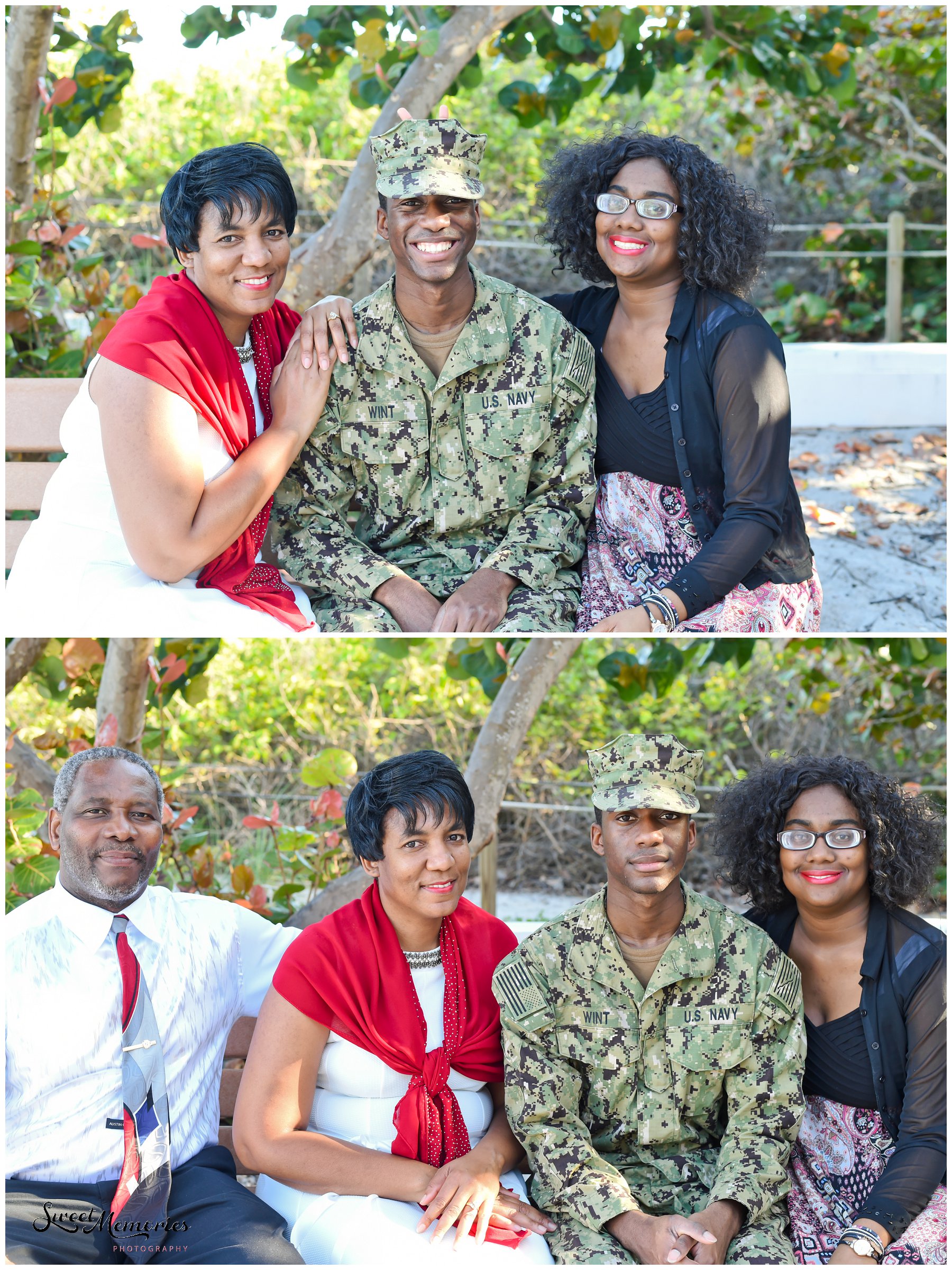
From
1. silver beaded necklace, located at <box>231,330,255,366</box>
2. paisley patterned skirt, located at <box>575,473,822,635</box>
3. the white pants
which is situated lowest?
the white pants

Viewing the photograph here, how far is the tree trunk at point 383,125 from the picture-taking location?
456 centimetres

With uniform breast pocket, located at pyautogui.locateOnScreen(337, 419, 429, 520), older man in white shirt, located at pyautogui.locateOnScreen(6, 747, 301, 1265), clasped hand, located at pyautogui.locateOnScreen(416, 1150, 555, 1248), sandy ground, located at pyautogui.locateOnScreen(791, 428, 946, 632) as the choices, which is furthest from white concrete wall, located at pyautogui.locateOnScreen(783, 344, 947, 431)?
clasped hand, located at pyautogui.locateOnScreen(416, 1150, 555, 1248)

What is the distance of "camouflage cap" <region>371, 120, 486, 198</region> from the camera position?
9.94ft

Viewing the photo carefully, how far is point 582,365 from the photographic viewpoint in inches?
132

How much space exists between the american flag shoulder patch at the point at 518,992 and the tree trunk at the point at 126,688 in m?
1.68

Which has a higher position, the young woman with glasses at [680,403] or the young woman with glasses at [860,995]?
the young woman with glasses at [680,403]

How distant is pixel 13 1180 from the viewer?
2631mm

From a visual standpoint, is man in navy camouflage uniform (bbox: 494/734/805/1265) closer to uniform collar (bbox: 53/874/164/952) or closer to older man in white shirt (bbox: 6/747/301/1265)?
older man in white shirt (bbox: 6/747/301/1265)

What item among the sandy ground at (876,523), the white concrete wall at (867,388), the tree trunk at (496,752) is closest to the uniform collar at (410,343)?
the tree trunk at (496,752)

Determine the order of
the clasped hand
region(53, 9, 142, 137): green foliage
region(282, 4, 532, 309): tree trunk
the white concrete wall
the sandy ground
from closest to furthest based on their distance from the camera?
the clasped hand
region(282, 4, 532, 309): tree trunk
region(53, 9, 142, 137): green foliage
the sandy ground
the white concrete wall

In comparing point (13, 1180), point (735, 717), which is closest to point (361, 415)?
point (13, 1180)

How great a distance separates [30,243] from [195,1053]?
2935 millimetres

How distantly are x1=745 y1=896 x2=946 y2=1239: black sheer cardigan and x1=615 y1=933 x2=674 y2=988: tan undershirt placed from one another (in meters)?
0.46

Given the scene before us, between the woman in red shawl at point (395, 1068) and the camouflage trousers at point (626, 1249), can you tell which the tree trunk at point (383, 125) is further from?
the camouflage trousers at point (626, 1249)
